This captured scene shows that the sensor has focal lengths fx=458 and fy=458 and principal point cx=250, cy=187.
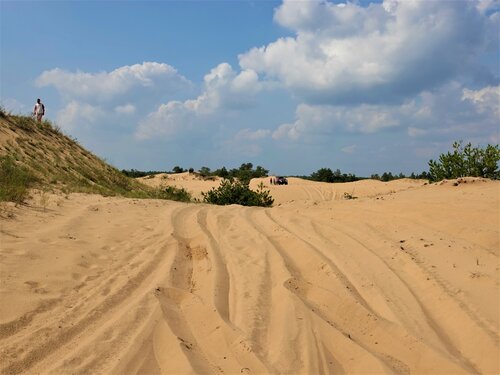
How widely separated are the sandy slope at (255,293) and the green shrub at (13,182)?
0.52 metres

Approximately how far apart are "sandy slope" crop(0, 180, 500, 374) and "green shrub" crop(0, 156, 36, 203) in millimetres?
517

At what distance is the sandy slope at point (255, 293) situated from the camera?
9.93 feet

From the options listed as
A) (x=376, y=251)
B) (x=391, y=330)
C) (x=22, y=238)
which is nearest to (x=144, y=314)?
(x=391, y=330)

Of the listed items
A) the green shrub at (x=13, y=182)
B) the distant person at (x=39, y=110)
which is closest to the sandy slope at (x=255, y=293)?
the green shrub at (x=13, y=182)

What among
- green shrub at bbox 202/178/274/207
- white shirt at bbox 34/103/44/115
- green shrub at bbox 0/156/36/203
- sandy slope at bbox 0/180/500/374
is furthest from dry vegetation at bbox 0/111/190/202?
sandy slope at bbox 0/180/500/374

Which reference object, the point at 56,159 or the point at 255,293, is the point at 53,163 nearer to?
the point at 56,159

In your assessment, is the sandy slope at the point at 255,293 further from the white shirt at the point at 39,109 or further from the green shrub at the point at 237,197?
the white shirt at the point at 39,109

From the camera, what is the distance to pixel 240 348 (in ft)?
10.2

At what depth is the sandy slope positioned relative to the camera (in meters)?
3.03

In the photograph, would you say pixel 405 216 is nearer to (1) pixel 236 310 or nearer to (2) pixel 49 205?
(1) pixel 236 310

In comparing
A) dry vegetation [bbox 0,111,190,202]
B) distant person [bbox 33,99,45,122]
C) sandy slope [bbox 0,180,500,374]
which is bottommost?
sandy slope [bbox 0,180,500,374]

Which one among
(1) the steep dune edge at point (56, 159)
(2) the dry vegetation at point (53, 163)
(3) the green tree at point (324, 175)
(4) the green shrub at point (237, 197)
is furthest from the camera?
(3) the green tree at point (324, 175)

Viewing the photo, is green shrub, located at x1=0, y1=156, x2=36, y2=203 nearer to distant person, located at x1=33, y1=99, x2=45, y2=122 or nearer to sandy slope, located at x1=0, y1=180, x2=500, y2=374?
sandy slope, located at x1=0, y1=180, x2=500, y2=374

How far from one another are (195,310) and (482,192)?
6.25 m
